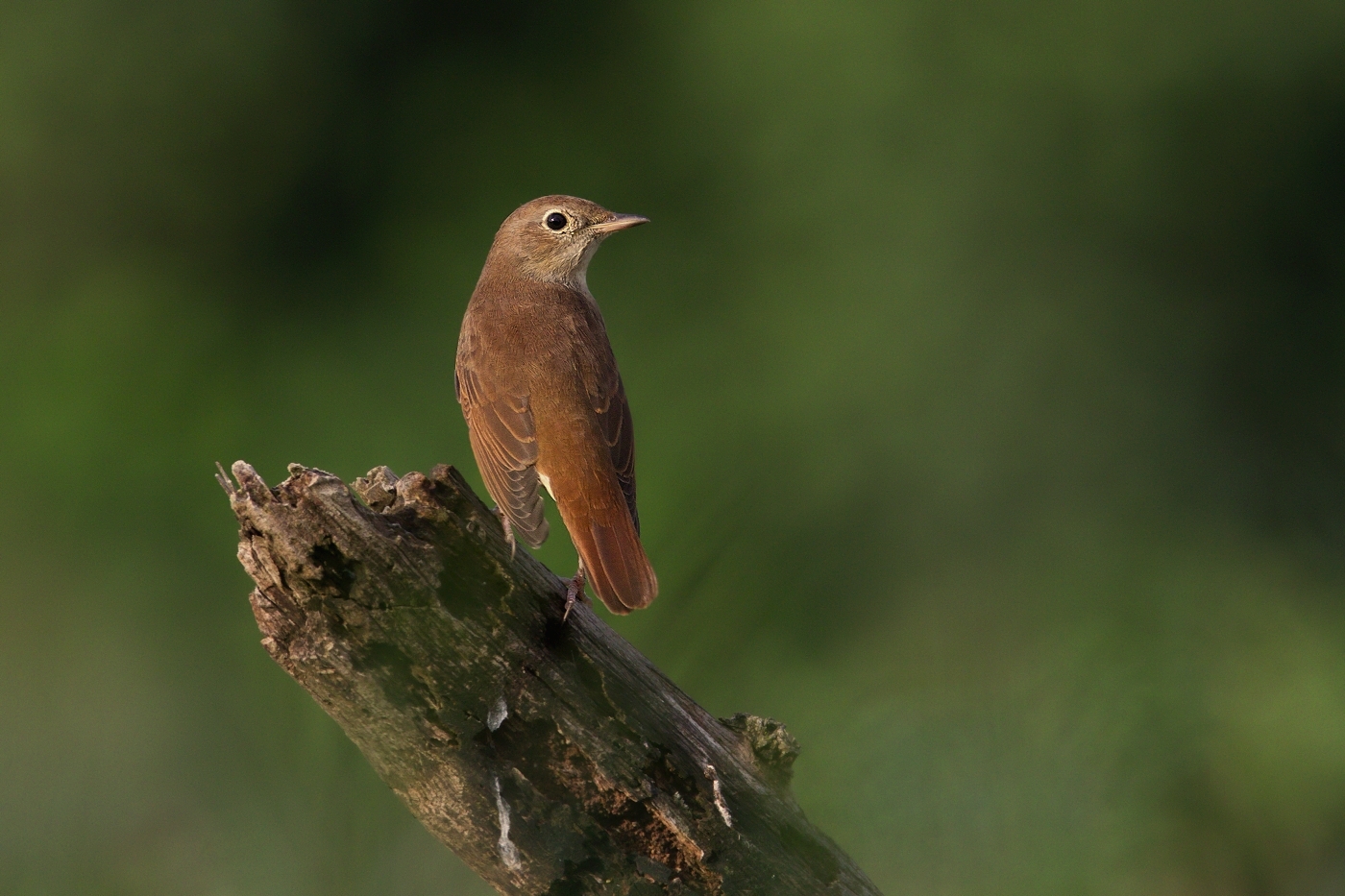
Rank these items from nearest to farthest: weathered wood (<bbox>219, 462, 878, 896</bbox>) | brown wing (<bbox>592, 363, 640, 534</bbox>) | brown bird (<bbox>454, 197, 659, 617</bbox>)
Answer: weathered wood (<bbox>219, 462, 878, 896</bbox>) < brown bird (<bbox>454, 197, 659, 617</bbox>) < brown wing (<bbox>592, 363, 640, 534</bbox>)

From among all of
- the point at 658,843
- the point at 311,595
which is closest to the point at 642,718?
the point at 658,843

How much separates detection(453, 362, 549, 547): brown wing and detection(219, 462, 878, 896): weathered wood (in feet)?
2.23

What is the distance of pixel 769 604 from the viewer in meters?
5.03

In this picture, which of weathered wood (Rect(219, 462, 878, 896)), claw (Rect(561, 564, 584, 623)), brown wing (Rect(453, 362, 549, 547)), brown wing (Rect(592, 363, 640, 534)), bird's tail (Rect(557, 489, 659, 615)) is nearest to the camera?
weathered wood (Rect(219, 462, 878, 896))

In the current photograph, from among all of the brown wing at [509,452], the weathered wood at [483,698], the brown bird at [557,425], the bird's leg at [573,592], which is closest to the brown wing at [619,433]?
the brown bird at [557,425]

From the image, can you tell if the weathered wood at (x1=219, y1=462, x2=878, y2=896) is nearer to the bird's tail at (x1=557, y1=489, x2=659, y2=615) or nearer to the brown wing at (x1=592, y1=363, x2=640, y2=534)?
the bird's tail at (x1=557, y1=489, x2=659, y2=615)

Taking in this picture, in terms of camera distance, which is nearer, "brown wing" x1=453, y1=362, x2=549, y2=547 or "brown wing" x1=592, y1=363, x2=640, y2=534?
"brown wing" x1=453, y1=362, x2=549, y2=547

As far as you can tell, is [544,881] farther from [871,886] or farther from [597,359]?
[597,359]

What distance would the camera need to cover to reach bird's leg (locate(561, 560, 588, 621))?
228cm

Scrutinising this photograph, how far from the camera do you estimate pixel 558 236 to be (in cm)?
412

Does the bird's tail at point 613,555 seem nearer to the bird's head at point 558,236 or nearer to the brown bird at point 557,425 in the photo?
the brown bird at point 557,425

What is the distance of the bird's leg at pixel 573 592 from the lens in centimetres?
228

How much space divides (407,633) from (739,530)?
2.47 metres

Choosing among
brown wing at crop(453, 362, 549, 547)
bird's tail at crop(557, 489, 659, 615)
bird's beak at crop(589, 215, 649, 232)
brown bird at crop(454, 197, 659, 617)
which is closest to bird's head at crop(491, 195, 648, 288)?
bird's beak at crop(589, 215, 649, 232)
